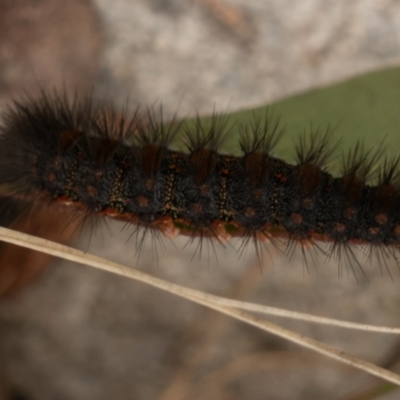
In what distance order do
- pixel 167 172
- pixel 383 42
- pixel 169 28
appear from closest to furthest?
pixel 167 172
pixel 383 42
pixel 169 28

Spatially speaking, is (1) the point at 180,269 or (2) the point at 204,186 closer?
(2) the point at 204,186

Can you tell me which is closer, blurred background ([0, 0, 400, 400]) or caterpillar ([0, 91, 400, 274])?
caterpillar ([0, 91, 400, 274])

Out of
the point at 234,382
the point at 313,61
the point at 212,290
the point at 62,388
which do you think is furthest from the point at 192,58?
the point at 62,388

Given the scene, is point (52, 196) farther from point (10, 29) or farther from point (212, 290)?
point (212, 290)

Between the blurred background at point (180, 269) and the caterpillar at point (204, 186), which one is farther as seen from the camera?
the blurred background at point (180, 269)
